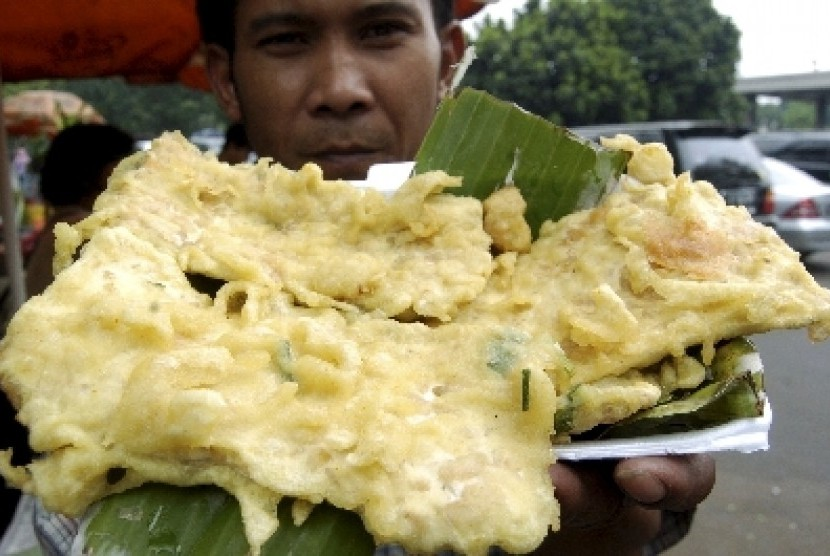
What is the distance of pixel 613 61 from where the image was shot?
3034 cm

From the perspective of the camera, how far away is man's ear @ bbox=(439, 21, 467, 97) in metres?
2.54

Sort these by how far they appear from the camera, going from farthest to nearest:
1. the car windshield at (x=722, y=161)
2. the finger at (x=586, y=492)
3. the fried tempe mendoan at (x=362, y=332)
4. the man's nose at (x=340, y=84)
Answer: the car windshield at (x=722, y=161) < the man's nose at (x=340, y=84) < the finger at (x=586, y=492) < the fried tempe mendoan at (x=362, y=332)

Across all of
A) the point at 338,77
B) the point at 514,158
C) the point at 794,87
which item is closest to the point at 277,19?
the point at 338,77

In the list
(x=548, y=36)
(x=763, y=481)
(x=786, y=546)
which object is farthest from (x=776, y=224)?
(x=548, y=36)

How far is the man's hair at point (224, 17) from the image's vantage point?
2377 mm

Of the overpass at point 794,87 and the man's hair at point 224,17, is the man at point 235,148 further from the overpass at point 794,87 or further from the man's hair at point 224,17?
the overpass at point 794,87

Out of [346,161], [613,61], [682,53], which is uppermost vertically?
[346,161]

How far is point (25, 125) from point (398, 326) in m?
9.32

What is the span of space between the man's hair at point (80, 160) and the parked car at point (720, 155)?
22.0 ft

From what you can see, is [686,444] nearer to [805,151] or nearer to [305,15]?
[305,15]

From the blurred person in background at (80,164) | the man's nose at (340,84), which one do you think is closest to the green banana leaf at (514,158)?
the man's nose at (340,84)

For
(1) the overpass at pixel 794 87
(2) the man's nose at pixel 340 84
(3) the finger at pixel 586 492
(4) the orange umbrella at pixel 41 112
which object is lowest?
(1) the overpass at pixel 794 87

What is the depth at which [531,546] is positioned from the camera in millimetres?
959

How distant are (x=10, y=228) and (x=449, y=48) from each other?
3.34 metres
